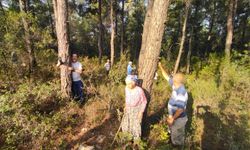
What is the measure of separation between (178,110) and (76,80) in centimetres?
386

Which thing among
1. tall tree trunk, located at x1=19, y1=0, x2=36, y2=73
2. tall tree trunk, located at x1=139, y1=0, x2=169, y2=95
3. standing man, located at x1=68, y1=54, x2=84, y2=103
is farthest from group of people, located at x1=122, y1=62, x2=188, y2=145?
tall tree trunk, located at x1=19, y1=0, x2=36, y2=73

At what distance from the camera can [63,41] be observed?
23.8ft

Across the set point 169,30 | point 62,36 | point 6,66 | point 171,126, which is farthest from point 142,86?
point 169,30

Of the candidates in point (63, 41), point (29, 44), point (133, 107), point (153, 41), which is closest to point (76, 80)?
point (63, 41)

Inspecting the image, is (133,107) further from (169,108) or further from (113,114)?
(113,114)

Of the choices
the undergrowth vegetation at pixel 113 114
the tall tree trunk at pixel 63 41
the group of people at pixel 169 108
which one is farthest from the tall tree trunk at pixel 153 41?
the tall tree trunk at pixel 63 41

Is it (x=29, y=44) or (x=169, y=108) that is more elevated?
(x=29, y=44)

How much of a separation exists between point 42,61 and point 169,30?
939 inches

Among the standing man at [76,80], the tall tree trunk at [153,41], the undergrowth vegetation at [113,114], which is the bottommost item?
the undergrowth vegetation at [113,114]

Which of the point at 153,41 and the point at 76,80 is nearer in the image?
the point at 153,41

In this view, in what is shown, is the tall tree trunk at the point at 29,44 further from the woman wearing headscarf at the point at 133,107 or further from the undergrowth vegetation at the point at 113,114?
the woman wearing headscarf at the point at 133,107

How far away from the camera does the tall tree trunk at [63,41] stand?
712 cm

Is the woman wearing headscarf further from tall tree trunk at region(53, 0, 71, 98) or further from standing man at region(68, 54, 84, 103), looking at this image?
tall tree trunk at region(53, 0, 71, 98)

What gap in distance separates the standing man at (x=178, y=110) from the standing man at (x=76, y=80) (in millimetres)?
3394
